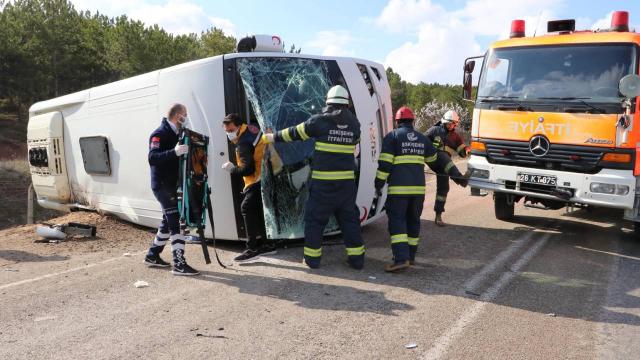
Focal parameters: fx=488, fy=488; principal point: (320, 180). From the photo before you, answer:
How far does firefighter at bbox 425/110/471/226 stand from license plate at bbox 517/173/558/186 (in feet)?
2.84

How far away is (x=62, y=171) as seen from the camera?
8273 millimetres

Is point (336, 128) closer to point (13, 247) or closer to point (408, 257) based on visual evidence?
point (408, 257)

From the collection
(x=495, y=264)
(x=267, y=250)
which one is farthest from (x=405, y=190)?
(x=267, y=250)

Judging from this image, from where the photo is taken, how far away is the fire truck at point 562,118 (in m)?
5.68

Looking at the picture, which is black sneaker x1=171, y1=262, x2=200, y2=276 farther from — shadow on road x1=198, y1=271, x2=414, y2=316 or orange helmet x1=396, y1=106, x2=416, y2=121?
orange helmet x1=396, y1=106, x2=416, y2=121

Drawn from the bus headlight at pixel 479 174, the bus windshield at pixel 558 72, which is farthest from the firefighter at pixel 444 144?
the bus windshield at pixel 558 72

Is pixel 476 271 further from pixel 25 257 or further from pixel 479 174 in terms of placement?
pixel 25 257

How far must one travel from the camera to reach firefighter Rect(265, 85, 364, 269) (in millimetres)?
4887

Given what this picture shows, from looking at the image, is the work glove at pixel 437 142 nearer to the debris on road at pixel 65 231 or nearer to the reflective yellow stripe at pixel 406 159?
the reflective yellow stripe at pixel 406 159

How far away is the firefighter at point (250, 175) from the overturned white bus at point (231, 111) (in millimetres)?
142

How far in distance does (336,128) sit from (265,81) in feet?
4.24

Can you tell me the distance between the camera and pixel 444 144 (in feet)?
24.8

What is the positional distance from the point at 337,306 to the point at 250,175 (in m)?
2.04

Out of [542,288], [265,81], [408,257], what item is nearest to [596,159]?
[542,288]
